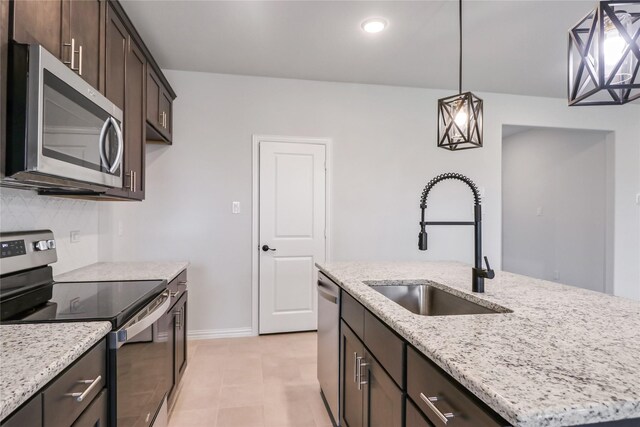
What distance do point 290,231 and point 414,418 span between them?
2.66m

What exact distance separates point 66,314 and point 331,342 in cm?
128

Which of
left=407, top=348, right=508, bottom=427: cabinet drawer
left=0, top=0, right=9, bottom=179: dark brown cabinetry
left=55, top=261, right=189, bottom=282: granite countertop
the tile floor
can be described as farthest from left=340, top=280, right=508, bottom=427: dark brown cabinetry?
left=0, top=0, right=9, bottom=179: dark brown cabinetry

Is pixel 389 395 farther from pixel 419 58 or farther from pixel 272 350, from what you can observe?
pixel 419 58

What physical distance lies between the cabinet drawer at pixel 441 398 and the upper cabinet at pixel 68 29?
164cm

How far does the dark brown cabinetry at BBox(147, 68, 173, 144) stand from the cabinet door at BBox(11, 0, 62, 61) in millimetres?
1204

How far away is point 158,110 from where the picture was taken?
288cm

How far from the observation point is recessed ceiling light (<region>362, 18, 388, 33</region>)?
2.47m

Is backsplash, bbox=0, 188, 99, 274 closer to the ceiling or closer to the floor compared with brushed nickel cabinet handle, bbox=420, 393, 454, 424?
closer to the ceiling

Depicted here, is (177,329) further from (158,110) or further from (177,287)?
(158,110)

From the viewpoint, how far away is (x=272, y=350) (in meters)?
3.12

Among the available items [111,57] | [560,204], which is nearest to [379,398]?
[111,57]

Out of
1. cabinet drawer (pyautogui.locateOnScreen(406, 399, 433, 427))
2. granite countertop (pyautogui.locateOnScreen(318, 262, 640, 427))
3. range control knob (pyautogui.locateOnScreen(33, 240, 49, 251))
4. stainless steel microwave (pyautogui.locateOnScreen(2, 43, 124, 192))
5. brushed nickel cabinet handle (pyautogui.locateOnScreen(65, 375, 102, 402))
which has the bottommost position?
cabinet drawer (pyautogui.locateOnScreen(406, 399, 433, 427))

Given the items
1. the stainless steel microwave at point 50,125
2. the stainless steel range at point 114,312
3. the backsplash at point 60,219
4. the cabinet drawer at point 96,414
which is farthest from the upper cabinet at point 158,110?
the cabinet drawer at point 96,414

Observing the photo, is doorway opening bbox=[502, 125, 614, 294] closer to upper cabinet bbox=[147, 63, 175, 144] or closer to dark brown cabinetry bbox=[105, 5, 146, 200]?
upper cabinet bbox=[147, 63, 175, 144]
